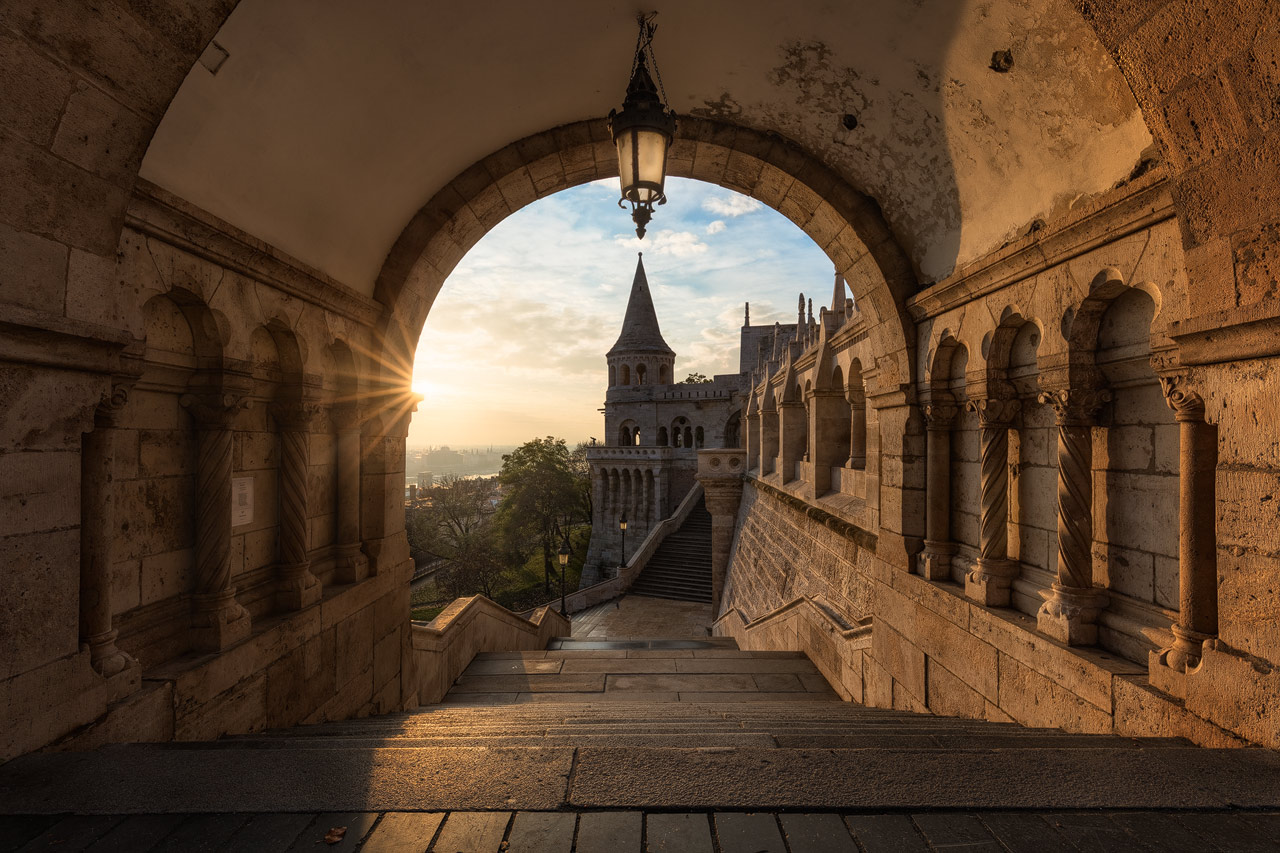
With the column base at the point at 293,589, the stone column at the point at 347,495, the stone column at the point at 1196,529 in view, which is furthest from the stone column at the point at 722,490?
the stone column at the point at 1196,529

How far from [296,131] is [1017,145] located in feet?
14.3

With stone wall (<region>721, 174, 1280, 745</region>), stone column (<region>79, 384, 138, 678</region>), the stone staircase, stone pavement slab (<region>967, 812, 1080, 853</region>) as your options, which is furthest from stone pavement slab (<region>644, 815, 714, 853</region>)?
the stone staircase

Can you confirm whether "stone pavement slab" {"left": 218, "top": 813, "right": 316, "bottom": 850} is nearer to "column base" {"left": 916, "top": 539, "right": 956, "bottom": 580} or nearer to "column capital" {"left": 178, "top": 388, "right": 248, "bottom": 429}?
"column capital" {"left": 178, "top": 388, "right": 248, "bottom": 429}

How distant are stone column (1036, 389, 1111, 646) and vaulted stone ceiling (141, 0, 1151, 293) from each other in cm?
118

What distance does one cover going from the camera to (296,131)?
3551 mm

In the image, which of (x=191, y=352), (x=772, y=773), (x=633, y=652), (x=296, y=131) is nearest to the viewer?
(x=772, y=773)

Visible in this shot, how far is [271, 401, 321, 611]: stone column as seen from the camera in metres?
Result: 4.03

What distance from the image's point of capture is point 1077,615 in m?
3.19

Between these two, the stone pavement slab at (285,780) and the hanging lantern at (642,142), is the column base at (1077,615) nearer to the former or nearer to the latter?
the stone pavement slab at (285,780)

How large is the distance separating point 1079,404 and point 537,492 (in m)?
31.6

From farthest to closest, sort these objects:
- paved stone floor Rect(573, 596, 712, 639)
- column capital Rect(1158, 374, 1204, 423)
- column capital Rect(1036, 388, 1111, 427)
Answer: paved stone floor Rect(573, 596, 712, 639) < column capital Rect(1036, 388, 1111, 427) < column capital Rect(1158, 374, 1204, 423)

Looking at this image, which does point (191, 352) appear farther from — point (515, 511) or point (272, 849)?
point (515, 511)

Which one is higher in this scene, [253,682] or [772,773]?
[772,773]

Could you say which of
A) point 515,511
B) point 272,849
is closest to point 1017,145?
point 272,849
